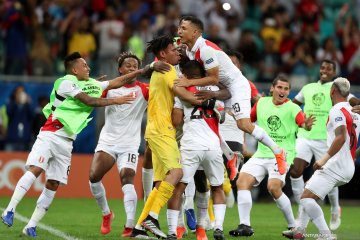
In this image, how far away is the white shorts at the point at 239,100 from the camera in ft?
39.5

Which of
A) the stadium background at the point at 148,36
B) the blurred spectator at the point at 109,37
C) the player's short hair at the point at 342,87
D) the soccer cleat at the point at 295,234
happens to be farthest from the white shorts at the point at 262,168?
the blurred spectator at the point at 109,37

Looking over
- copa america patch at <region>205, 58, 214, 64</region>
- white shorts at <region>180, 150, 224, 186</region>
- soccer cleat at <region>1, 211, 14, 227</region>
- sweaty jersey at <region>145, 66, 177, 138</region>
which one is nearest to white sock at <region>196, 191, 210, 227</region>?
white shorts at <region>180, 150, 224, 186</region>

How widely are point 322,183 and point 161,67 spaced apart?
2.33 m

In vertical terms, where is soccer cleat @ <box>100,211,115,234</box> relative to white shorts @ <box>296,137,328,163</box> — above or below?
below

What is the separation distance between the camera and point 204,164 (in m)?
11.6

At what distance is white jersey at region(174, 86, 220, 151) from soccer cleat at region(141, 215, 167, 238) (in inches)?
36.7

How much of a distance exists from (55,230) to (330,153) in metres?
3.97

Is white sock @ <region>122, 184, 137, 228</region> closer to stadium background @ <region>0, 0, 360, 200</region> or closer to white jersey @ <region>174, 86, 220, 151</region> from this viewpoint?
white jersey @ <region>174, 86, 220, 151</region>

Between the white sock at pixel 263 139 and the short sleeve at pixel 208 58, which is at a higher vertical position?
the short sleeve at pixel 208 58

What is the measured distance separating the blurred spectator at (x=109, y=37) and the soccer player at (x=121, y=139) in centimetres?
766

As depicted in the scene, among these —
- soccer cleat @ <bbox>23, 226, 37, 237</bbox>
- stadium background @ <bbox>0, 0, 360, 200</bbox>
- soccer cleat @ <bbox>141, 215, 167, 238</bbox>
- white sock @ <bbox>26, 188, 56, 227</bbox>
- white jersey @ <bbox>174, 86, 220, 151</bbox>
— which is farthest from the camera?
stadium background @ <bbox>0, 0, 360, 200</bbox>

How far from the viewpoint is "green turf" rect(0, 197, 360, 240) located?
1281 cm

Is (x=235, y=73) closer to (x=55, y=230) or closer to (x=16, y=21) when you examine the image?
(x=55, y=230)

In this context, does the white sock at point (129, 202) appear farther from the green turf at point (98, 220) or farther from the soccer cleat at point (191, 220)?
the soccer cleat at point (191, 220)
